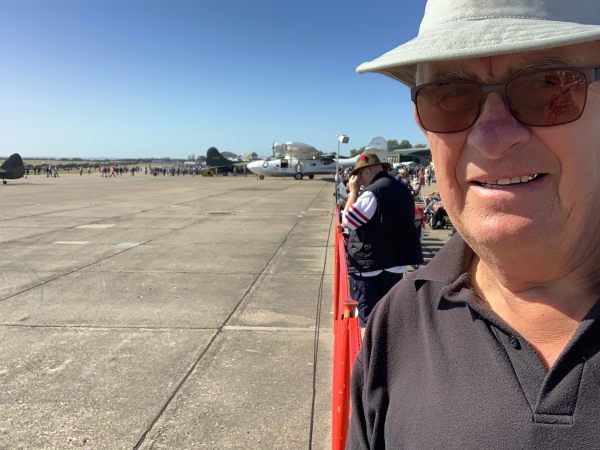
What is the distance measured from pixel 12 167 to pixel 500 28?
50574 mm

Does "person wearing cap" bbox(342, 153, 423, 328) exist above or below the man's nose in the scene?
below

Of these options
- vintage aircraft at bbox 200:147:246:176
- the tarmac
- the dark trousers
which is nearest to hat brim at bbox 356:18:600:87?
the tarmac

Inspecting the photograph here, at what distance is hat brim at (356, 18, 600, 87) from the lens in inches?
32.9

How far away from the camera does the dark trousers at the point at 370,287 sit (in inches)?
178

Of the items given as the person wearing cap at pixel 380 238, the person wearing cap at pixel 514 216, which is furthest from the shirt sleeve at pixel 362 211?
the person wearing cap at pixel 514 216

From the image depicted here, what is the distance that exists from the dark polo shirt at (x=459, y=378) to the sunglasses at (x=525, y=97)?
40 cm

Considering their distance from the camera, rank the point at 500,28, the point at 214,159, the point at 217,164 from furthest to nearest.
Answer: the point at 217,164 < the point at 214,159 < the point at 500,28

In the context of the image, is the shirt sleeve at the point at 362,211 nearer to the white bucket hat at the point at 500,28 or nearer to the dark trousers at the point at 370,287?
the dark trousers at the point at 370,287

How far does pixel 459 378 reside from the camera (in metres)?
1.04

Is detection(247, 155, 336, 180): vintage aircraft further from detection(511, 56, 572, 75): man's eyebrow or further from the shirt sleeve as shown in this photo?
detection(511, 56, 572, 75): man's eyebrow

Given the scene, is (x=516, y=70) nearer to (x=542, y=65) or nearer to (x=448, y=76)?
(x=542, y=65)

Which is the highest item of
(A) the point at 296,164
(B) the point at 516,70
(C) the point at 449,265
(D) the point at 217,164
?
(D) the point at 217,164

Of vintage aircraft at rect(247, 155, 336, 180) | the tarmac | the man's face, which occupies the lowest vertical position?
the tarmac

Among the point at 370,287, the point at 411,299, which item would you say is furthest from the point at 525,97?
the point at 370,287
